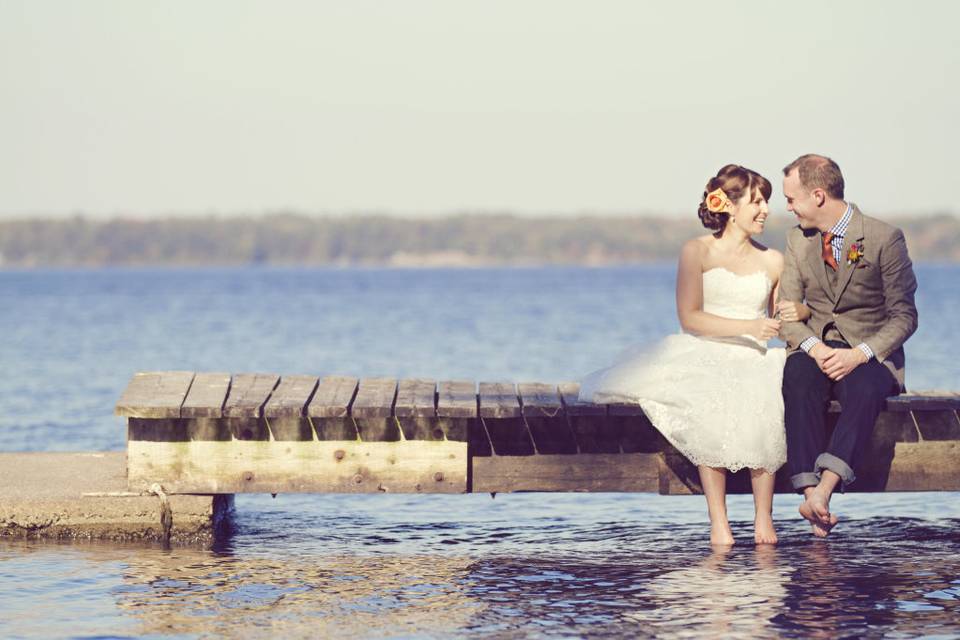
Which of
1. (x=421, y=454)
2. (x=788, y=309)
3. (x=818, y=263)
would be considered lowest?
(x=421, y=454)

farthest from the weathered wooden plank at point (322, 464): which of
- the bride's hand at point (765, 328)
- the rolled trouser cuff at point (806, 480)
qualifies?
the rolled trouser cuff at point (806, 480)

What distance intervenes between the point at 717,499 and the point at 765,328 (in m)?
1.04

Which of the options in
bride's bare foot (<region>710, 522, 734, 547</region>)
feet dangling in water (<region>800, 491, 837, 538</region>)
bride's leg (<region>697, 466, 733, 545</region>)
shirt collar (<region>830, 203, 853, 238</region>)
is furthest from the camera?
bride's bare foot (<region>710, 522, 734, 547</region>)

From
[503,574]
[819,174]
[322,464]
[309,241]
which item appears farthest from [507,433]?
[309,241]

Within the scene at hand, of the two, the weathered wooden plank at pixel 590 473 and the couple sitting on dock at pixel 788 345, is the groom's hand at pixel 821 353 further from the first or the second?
the weathered wooden plank at pixel 590 473

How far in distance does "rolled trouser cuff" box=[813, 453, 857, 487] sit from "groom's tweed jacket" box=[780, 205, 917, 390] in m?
0.65

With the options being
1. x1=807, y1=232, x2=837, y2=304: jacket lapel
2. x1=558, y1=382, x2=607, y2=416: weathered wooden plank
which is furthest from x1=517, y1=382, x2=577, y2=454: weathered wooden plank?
x1=807, y1=232, x2=837, y2=304: jacket lapel

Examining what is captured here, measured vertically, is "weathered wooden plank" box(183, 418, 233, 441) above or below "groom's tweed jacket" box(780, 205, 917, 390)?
below

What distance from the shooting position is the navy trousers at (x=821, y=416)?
8.13 m

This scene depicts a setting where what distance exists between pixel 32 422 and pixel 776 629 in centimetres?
1540

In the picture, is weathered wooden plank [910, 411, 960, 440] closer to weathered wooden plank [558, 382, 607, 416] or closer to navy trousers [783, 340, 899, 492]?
navy trousers [783, 340, 899, 492]

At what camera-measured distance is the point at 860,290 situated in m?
8.33

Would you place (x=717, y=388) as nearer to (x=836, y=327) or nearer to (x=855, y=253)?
(x=836, y=327)

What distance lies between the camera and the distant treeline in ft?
629
